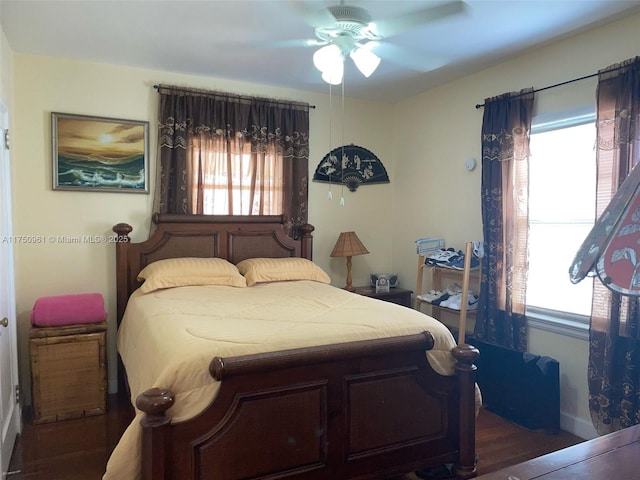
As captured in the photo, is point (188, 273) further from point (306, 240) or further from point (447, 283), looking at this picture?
point (447, 283)

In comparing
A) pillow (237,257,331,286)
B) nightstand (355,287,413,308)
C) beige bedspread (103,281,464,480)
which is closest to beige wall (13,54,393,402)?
beige bedspread (103,281,464,480)

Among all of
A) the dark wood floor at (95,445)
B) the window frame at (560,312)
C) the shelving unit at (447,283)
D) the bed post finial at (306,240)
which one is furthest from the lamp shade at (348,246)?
the dark wood floor at (95,445)

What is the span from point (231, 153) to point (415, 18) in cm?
207

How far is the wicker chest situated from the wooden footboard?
5.54 ft

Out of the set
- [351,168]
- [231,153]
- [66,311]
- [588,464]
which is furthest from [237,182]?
[588,464]

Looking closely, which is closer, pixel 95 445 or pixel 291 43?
pixel 95 445

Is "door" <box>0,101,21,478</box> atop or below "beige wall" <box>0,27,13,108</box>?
below

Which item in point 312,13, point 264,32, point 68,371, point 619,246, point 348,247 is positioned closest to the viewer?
point 619,246

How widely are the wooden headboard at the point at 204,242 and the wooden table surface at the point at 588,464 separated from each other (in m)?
3.16

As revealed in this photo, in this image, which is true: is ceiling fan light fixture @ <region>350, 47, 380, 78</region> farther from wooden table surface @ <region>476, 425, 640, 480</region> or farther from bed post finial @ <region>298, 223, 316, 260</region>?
wooden table surface @ <region>476, 425, 640, 480</region>

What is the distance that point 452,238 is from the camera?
13.3 feet

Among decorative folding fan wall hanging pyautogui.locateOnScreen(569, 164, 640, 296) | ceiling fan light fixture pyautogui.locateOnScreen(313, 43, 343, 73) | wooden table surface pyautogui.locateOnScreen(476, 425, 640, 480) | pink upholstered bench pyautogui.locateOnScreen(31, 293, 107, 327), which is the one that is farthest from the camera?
pink upholstered bench pyautogui.locateOnScreen(31, 293, 107, 327)

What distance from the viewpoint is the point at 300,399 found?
2020 millimetres

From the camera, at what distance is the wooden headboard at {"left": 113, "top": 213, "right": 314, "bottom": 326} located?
3596 millimetres
